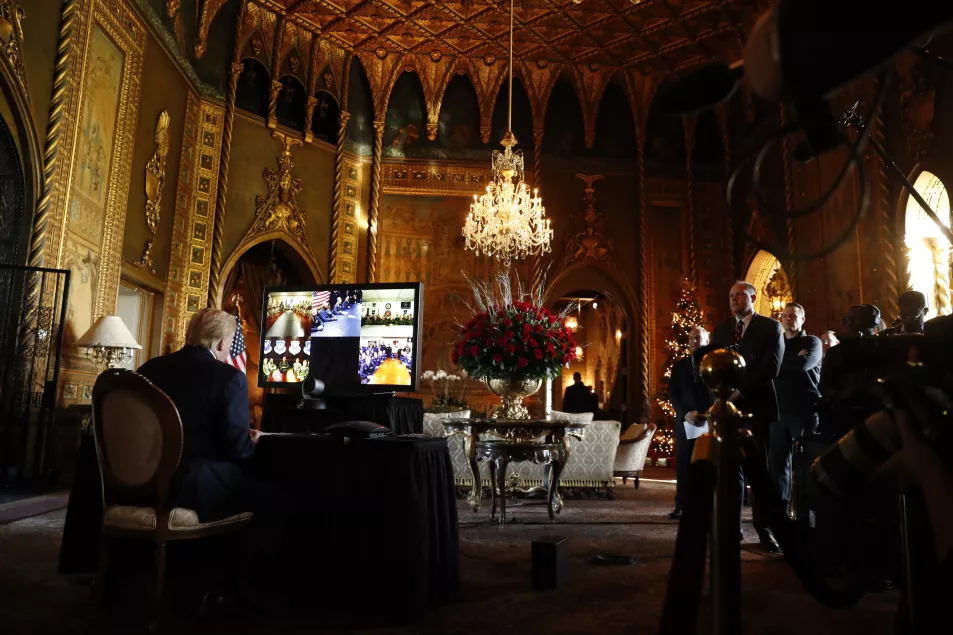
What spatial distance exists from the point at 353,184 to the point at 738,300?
8.47m

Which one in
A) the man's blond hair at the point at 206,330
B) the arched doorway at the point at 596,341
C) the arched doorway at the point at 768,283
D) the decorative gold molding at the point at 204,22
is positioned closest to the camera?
the man's blond hair at the point at 206,330

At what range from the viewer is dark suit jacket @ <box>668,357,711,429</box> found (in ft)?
15.5

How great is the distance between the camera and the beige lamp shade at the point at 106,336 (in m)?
6.42

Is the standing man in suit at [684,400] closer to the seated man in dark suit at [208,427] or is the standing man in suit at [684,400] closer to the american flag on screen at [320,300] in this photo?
the american flag on screen at [320,300]

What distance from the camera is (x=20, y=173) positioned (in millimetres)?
6062

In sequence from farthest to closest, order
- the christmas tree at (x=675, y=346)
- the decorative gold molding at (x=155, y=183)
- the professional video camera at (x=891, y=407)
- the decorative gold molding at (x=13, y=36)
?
1. the christmas tree at (x=675, y=346)
2. the decorative gold molding at (x=155, y=183)
3. the decorative gold molding at (x=13, y=36)
4. the professional video camera at (x=891, y=407)

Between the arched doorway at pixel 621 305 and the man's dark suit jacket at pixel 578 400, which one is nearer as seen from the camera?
the man's dark suit jacket at pixel 578 400

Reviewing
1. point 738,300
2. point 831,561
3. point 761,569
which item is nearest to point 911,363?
point 831,561

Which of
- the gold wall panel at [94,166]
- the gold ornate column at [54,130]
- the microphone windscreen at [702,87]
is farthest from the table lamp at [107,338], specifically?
the microphone windscreen at [702,87]

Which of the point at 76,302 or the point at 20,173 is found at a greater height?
the point at 20,173

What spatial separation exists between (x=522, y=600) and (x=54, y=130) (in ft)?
20.3

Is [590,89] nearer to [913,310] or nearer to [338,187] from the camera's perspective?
[338,187]

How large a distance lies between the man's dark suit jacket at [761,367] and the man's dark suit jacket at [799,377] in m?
1.04

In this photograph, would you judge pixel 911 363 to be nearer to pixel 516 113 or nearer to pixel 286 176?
pixel 286 176
